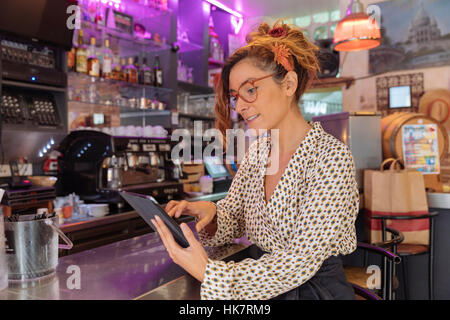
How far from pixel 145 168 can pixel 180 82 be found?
4.83ft

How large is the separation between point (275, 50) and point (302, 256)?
2.24 ft

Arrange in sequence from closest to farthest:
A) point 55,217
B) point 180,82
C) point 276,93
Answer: point 55,217
point 276,93
point 180,82

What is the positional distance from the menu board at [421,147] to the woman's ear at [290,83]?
1.91m

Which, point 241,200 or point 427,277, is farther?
point 427,277

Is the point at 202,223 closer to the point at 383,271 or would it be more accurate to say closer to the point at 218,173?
the point at 383,271

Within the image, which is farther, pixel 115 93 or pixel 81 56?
pixel 115 93

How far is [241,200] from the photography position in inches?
66.4

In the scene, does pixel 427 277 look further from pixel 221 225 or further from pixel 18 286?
pixel 18 286

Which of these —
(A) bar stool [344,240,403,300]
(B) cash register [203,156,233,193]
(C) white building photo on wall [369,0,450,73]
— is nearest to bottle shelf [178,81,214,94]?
(B) cash register [203,156,233,193]

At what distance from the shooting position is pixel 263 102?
134cm

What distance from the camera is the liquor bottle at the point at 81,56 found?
3314 mm

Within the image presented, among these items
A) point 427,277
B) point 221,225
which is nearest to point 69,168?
point 221,225

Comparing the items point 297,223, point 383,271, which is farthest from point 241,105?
point 383,271

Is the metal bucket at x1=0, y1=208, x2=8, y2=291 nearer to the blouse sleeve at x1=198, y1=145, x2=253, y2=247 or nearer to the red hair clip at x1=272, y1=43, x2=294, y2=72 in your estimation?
the blouse sleeve at x1=198, y1=145, x2=253, y2=247
